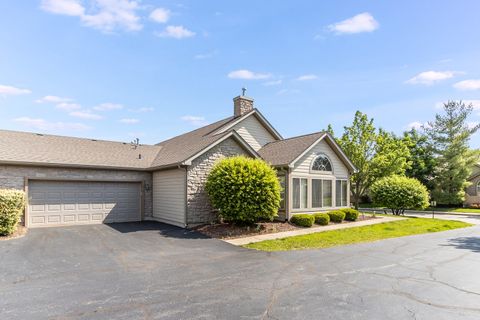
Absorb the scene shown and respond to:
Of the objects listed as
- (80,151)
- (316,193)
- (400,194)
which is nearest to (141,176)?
(80,151)

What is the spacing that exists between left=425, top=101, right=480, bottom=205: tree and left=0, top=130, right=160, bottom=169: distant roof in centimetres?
3427

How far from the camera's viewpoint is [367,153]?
92.9ft

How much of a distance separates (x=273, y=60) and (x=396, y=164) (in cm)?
1774

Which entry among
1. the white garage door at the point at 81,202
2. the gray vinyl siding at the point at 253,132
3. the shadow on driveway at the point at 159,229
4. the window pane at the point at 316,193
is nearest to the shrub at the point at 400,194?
the window pane at the point at 316,193

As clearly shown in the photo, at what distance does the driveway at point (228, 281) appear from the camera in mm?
5211

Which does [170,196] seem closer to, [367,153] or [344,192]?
[344,192]

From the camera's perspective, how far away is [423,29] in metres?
13.4

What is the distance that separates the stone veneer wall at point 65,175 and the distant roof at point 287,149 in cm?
746

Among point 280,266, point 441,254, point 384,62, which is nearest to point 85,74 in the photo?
point 280,266

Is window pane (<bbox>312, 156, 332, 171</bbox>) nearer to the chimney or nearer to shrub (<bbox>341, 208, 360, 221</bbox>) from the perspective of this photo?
shrub (<bbox>341, 208, 360, 221</bbox>)

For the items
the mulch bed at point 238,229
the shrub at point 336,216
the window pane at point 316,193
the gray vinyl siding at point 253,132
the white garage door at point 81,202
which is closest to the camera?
the mulch bed at point 238,229

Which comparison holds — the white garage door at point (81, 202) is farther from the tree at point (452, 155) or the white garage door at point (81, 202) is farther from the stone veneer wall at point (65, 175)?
the tree at point (452, 155)

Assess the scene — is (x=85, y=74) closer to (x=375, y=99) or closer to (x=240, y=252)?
(x=240, y=252)

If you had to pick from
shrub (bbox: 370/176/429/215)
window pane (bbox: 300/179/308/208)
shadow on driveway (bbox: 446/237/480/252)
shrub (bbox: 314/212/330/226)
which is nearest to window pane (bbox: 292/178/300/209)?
window pane (bbox: 300/179/308/208)
